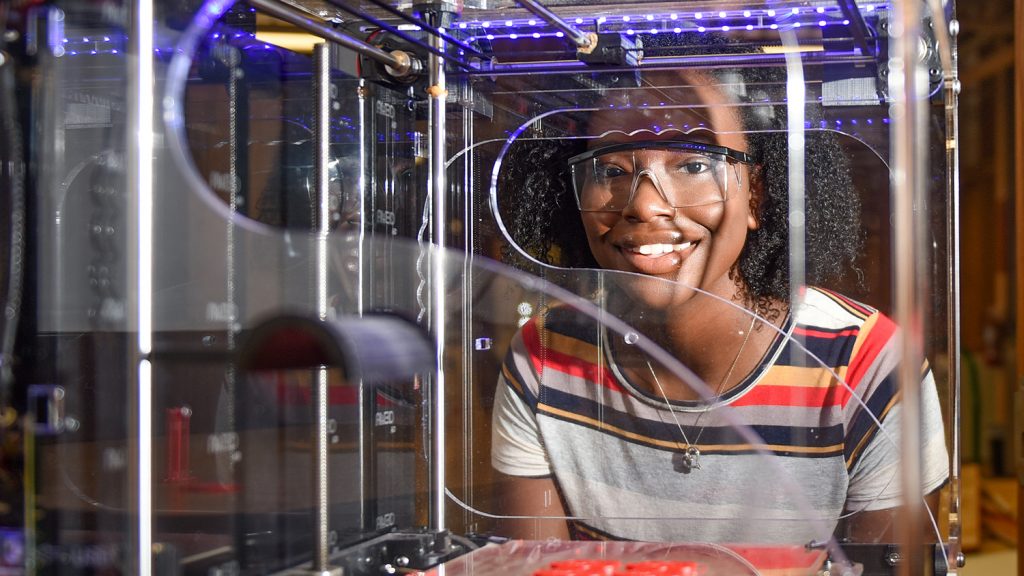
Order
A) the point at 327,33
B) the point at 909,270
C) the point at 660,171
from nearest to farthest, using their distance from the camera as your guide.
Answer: the point at 909,270 → the point at 327,33 → the point at 660,171

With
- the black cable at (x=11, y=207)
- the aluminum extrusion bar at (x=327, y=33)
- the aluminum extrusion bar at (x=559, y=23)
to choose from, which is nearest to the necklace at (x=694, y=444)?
the aluminum extrusion bar at (x=559, y=23)

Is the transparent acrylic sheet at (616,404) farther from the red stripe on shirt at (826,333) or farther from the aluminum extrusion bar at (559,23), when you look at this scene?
the aluminum extrusion bar at (559,23)

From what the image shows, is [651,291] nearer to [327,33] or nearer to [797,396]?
[797,396]

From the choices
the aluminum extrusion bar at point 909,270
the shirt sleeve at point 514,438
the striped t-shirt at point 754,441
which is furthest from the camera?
the shirt sleeve at point 514,438

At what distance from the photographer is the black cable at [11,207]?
82cm

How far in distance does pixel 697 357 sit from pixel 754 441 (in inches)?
3.9

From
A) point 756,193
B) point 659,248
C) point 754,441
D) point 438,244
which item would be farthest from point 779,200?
point 438,244

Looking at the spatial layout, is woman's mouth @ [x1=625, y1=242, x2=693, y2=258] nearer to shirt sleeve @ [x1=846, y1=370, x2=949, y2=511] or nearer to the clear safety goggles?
the clear safety goggles

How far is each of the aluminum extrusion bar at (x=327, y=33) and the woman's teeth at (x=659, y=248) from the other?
1.02 feet

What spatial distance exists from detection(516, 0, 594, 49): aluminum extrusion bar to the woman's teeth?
0.70ft

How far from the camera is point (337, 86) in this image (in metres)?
1.09

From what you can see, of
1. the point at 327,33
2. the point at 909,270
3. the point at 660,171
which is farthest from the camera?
the point at 660,171

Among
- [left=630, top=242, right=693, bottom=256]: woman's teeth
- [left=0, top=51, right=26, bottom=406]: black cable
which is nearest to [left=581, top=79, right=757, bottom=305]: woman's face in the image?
[left=630, top=242, right=693, bottom=256]: woman's teeth

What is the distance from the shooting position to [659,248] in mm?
1122
